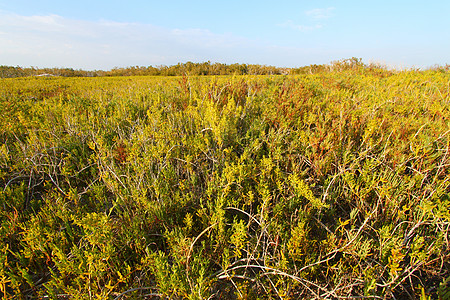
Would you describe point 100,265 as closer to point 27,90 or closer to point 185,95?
point 185,95

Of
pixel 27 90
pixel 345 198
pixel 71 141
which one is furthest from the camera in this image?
pixel 27 90

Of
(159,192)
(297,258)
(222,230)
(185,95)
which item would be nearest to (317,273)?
(297,258)

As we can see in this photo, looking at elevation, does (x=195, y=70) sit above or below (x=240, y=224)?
above

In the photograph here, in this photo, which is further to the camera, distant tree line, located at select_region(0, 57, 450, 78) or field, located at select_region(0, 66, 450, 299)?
distant tree line, located at select_region(0, 57, 450, 78)

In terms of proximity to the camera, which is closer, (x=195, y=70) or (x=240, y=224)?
(x=240, y=224)

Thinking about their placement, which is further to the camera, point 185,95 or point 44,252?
point 185,95

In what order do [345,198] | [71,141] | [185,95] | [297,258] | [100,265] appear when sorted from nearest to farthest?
[100,265]
[297,258]
[345,198]
[71,141]
[185,95]

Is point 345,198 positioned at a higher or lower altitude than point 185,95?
lower

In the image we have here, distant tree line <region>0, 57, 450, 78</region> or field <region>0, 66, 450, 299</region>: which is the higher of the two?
distant tree line <region>0, 57, 450, 78</region>

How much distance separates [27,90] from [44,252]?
329 inches

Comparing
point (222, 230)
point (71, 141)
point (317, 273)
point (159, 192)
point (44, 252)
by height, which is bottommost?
point (317, 273)

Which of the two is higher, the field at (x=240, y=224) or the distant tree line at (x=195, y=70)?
the distant tree line at (x=195, y=70)

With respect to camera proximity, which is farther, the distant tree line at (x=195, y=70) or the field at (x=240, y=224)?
the distant tree line at (x=195, y=70)

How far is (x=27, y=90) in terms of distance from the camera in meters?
7.10
